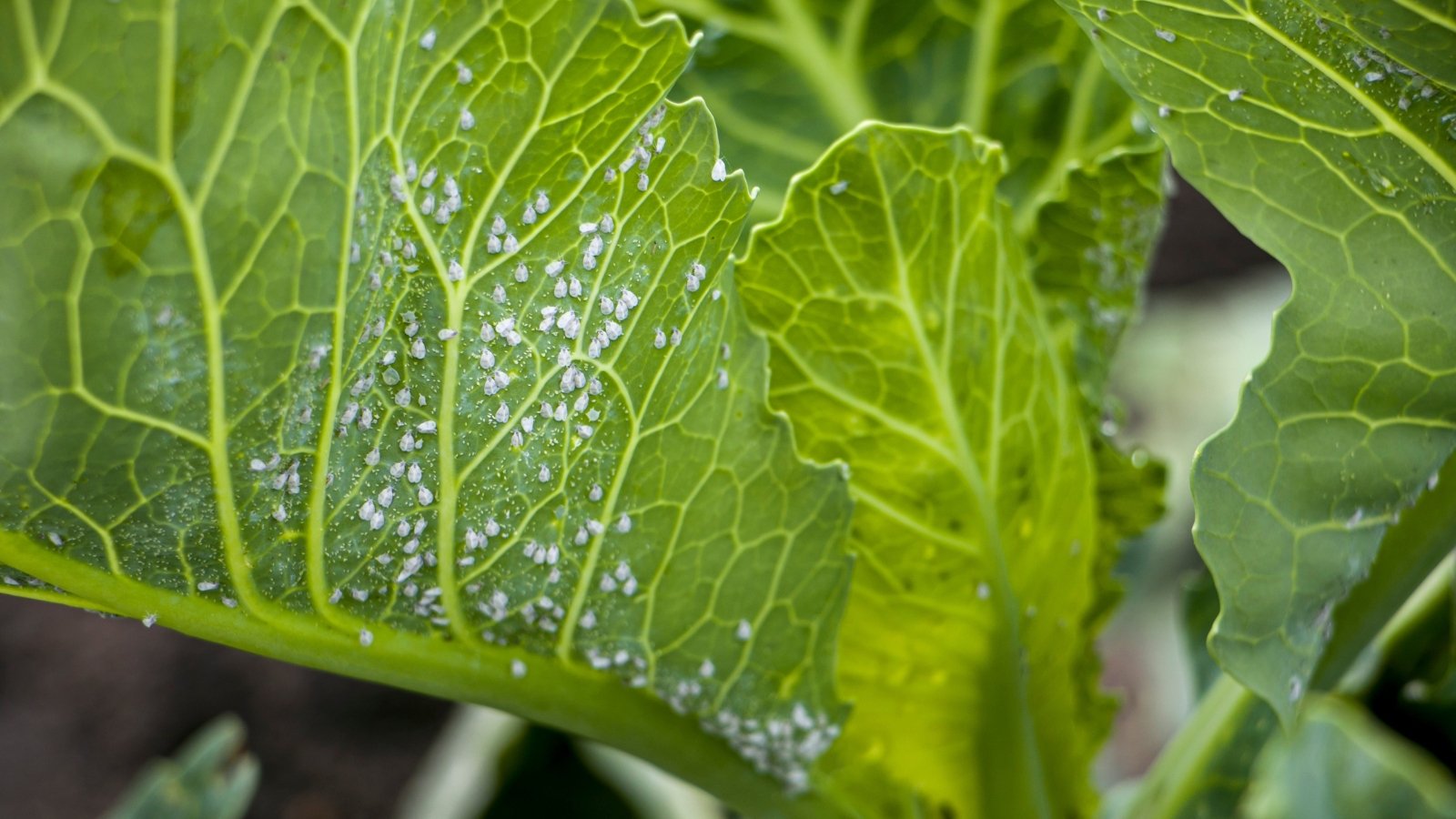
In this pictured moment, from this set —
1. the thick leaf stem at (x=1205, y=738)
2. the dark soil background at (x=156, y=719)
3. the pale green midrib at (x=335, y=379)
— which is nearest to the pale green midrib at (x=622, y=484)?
the pale green midrib at (x=335, y=379)

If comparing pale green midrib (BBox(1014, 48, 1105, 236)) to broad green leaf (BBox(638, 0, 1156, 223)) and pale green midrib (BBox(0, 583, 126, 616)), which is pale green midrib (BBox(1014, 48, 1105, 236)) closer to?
broad green leaf (BBox(638, 0, 1156, 223))

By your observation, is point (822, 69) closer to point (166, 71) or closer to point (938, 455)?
point (938, 455)

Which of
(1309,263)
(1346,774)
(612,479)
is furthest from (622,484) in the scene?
(1346,774)

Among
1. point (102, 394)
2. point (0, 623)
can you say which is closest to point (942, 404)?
point (102, 394)

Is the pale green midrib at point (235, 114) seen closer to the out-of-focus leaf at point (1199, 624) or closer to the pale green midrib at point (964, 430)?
the pale green midrib at point (964, 430)

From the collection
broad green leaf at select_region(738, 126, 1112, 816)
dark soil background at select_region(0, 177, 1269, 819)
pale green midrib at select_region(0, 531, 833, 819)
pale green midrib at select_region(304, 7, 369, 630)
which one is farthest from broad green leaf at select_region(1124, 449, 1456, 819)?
dark soil background at select_region(0, 177, 1269, 819)

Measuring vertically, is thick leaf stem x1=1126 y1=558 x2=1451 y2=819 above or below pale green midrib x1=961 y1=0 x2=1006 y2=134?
below

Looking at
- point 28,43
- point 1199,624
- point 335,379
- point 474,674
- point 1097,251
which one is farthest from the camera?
point 1199,624
